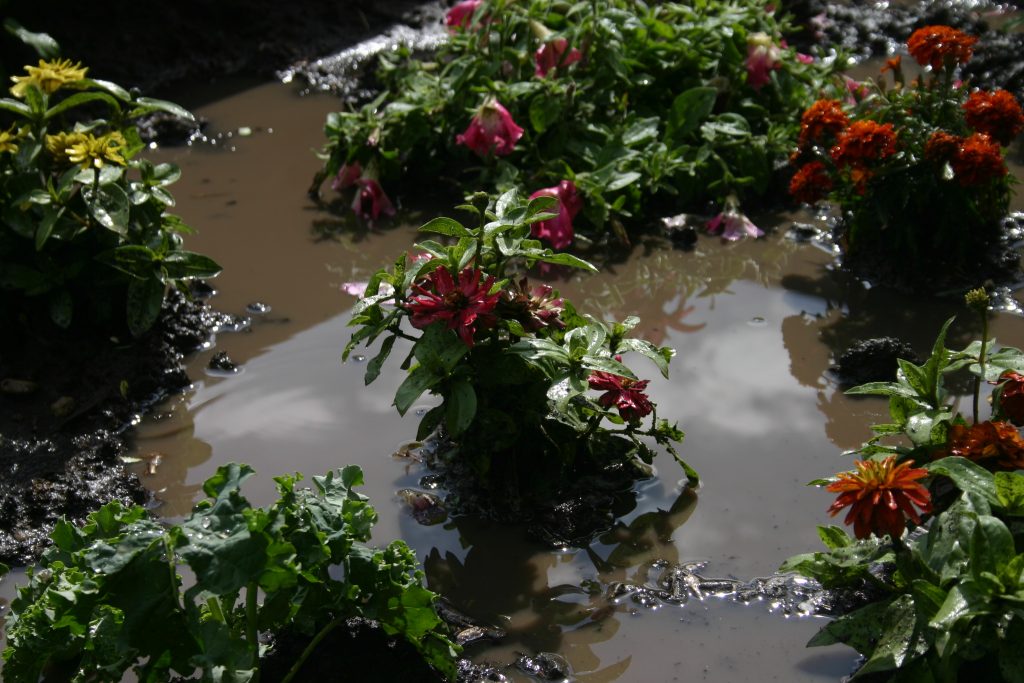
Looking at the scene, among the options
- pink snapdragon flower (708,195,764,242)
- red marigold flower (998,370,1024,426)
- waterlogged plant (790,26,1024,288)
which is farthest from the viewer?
pink snapdragon flower (708,195,764,242)

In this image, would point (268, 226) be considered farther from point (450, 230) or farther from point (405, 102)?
point (450, 230)

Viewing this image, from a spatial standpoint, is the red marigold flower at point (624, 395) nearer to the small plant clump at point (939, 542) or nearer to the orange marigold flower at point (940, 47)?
the small plant clump at point (939, 542)

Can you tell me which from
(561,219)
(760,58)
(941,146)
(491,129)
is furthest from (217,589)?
(760,58)

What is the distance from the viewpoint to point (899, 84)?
14.6 ft

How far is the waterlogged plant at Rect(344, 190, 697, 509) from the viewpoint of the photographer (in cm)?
285

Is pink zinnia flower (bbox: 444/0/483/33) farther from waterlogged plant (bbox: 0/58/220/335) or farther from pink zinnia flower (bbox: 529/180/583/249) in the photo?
waterlogged plant (bbox: 0/58/220/335)

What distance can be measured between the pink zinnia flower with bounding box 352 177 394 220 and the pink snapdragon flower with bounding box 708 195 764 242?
4.54ft

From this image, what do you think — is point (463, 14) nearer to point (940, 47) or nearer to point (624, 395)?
point (940, 47)

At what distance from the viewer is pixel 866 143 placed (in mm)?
3936

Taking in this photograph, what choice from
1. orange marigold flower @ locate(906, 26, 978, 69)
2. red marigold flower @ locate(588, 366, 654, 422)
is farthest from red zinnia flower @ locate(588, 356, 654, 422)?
orange marigold flower @ locate(906, 26, 978, 69)

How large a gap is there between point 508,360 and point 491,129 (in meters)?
1.79

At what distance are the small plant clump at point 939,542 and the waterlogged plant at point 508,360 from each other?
2.21ft

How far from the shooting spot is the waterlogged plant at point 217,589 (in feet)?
6.77

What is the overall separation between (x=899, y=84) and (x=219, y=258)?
2772 millimetres
